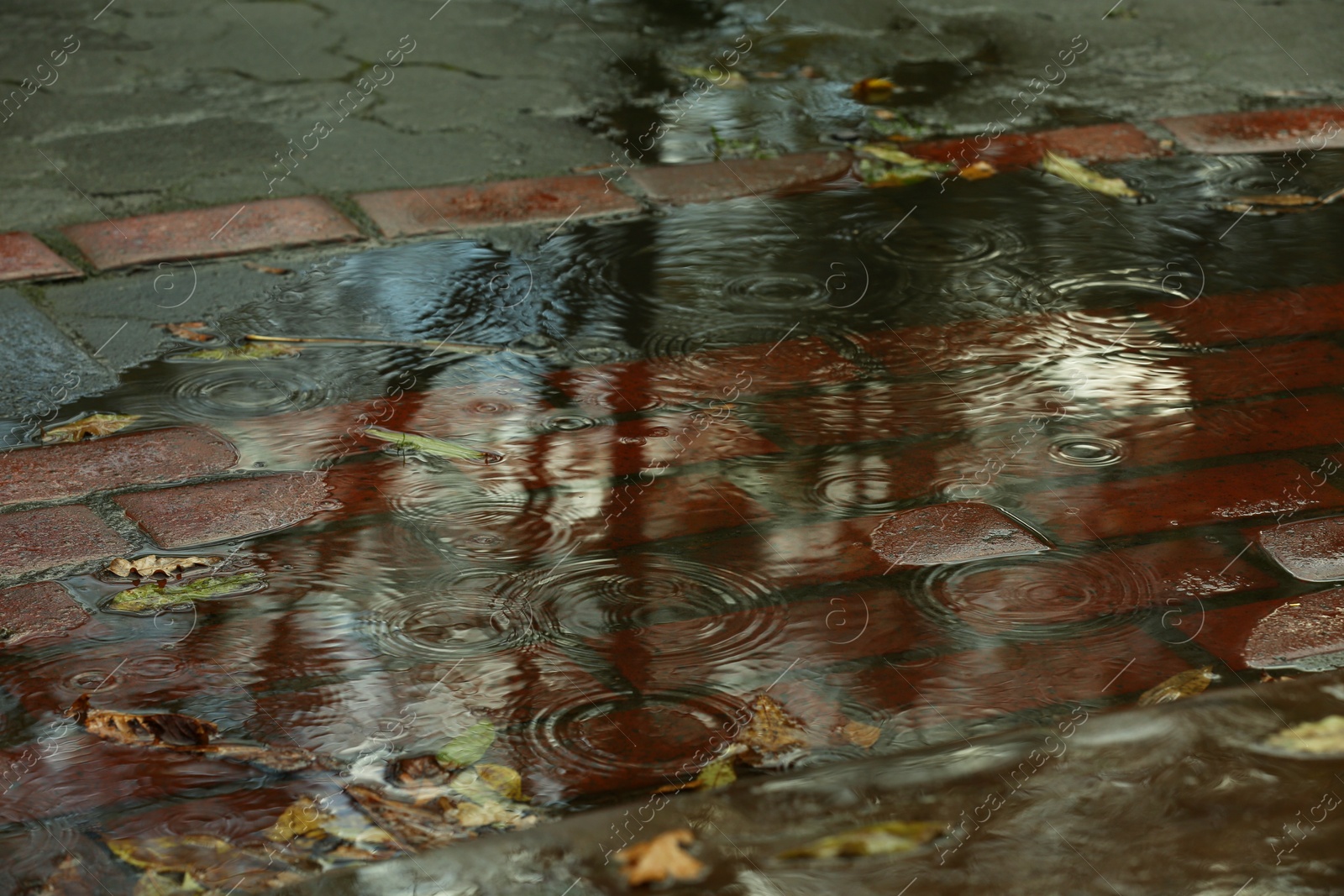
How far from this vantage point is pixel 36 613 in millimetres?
1608

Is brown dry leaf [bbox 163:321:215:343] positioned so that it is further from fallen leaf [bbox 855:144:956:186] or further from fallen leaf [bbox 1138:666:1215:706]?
fallen leaf [bbox 1138:666:1215:706]

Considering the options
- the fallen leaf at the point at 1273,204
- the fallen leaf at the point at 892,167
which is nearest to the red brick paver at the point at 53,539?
the fallen leaf at the point at 892,167

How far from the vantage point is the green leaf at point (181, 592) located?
163cm

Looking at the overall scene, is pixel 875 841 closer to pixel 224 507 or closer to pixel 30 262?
pixel 224 507

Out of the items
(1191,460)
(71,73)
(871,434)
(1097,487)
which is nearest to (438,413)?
(871,434)

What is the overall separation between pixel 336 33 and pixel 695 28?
1.05m

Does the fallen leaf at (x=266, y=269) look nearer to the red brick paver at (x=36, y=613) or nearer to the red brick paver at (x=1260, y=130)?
the red brick paver at (x=36, y=613)

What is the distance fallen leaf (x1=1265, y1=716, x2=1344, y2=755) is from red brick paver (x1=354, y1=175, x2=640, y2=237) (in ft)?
5.90

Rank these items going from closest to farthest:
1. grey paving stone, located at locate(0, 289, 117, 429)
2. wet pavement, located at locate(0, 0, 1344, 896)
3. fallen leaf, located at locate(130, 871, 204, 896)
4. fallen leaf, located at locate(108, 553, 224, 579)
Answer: fallen leaf, located at locate(130, 871, 204, 896) < wet pavement, located at locate(0, 0, 1344, 896) < fallen leaf, located at locate(108, 553, 224, 579) < grey paving stone, located at locate(0, 289, 117, 429)

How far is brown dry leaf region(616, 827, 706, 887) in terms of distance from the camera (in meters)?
1.25

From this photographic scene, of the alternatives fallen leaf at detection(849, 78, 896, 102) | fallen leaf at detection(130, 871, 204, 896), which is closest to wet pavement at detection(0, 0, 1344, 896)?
fallen leaf at detection(130, 871, 204, 896)

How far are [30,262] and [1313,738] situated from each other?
2.28 meters

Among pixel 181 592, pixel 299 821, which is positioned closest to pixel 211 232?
pixel 181 592

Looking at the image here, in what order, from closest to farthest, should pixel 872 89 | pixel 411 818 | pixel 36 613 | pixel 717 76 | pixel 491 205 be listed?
1. pixel 411 818
2. pixel 36 613
3. pixel 491 205
4. pixel 872 89
5. pixel 717 76
